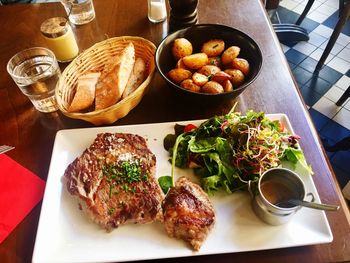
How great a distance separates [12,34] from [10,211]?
998mm

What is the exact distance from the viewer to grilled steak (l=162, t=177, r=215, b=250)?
0.87 metres

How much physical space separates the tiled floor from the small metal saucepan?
118cm

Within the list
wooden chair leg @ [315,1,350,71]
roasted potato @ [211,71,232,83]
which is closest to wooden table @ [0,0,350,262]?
roasted potato @ [211,71,232,83]

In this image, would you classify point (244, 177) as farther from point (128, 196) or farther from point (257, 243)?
point (128, 196)

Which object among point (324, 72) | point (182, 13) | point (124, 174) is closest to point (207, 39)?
point (182, 13)

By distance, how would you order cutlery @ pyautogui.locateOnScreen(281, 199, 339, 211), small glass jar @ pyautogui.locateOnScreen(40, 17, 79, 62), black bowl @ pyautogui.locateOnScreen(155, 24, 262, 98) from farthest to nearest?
small glass jar @ pyautogui.locateOnScreen(40, 17, 79, 62)
black bowl @ pyautogui.locateOnScreen(155, 24, 262, 98)
cutlery @ pyautogui.locateOnScreen(281, 199, 339, 211)

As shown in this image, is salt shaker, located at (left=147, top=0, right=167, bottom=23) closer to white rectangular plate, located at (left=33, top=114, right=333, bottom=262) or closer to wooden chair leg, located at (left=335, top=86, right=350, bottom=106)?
white rectangular plate, located at (left=33, top=114, right=333, bottom=262)

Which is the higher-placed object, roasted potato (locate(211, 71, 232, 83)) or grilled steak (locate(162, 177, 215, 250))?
roasted potato (locate(211, 71, 232, 83))

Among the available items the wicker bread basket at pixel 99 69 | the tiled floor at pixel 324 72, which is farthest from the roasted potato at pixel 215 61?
the tiled floor at pixel 324 72

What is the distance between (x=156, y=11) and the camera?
5.05 ft

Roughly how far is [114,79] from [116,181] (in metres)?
0.40

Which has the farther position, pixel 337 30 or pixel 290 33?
pixel 290 33

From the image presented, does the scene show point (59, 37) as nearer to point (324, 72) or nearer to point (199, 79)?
point (199, 79)

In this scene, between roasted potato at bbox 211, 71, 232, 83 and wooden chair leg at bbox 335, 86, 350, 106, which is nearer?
roasted potato at bbox 211, 71, 232, 83
